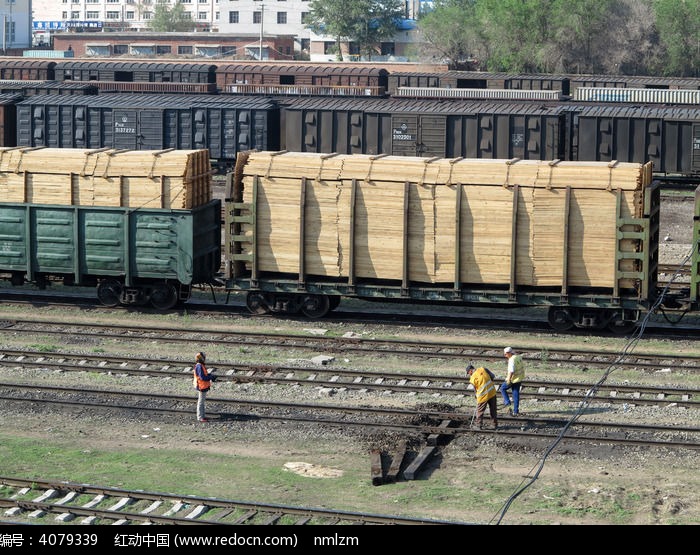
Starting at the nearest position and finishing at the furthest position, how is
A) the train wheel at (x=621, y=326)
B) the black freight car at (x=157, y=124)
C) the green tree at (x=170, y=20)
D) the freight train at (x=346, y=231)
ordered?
the freight train at (x=346, y=231) → the train wheel at (x=621, y=326) → the black freight car at (x=157, y=124) → the green tree at (x=170, y=20)

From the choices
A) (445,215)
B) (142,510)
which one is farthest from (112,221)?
(142,510)

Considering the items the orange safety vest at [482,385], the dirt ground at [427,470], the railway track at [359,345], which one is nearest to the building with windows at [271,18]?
the railway track at [359,345]

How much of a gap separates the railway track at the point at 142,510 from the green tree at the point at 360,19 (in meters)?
97.2

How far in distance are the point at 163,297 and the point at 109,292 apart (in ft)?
4.50

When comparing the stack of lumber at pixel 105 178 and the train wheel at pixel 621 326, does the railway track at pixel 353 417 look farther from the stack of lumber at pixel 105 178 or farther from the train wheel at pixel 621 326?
the stack of lumber at pixel 105 178

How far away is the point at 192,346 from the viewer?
2420 cm

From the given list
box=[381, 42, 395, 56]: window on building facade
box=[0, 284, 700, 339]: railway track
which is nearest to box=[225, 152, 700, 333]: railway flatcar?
box=[0, 284, 700, 339]: railway track

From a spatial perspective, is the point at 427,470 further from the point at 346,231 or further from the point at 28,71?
the point at 28,71

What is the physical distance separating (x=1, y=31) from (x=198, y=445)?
402 ft

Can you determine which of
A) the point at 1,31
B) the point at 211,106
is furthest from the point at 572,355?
the point at 1,31

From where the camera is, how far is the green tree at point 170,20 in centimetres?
13700

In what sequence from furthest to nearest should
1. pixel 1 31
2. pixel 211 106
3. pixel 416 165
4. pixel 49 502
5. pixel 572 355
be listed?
pixel 1 31, pixel 211 106, pixel 416 165, pixel 572 355, pixel 49 502
